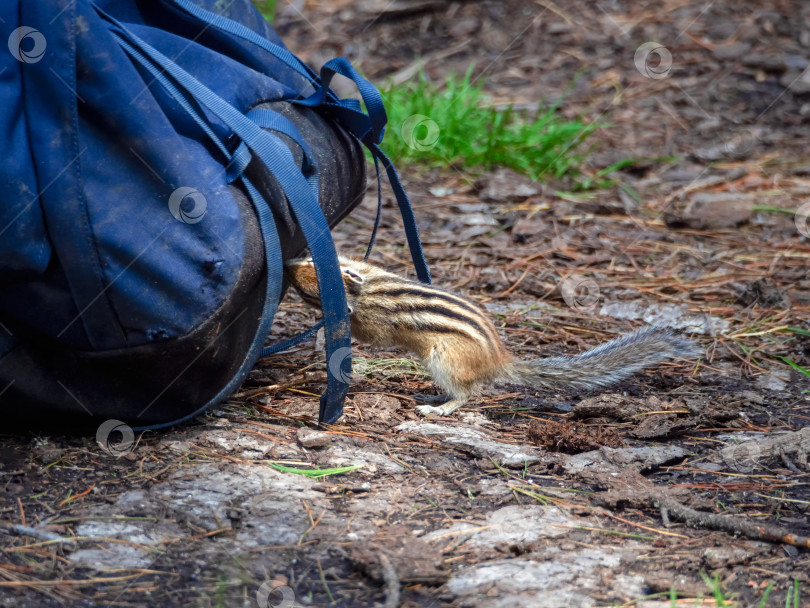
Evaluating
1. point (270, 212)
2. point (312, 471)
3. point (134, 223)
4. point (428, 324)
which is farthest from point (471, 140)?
point (134, 223)

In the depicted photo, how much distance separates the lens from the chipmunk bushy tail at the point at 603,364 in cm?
350

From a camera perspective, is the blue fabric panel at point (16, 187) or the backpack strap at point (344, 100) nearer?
the blue fabric panel at point (16, 187)

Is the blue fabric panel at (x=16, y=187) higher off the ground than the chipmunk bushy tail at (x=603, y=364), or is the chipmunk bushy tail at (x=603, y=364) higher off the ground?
the blue fabric panel at (x=16, y=187)

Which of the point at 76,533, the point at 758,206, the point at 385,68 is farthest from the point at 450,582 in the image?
the point at 385,68

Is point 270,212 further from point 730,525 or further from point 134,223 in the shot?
point 730,525

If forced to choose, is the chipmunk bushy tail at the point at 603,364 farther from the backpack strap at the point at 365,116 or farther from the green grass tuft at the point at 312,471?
the green grass tuft at the point at 312,471

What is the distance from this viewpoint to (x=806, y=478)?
9.26 ft

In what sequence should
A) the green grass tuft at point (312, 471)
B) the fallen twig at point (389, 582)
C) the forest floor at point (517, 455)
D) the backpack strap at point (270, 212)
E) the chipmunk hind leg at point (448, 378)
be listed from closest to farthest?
the fallen twig at point (389, 582)
the forest floor at point (517, 455)
the backpack strap at point (270, 212)
the green grass tuft at point (312, 471)
the chipmunk hind leg at point (448, 378)

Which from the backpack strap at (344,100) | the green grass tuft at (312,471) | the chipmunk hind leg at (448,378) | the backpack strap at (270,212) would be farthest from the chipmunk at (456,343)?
the green grass tuft at (312,471)

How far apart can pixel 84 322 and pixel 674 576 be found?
1775 mm

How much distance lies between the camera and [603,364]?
3514 mm

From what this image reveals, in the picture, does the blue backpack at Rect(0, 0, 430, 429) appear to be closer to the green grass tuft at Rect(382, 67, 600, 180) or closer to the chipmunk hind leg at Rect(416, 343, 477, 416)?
the chipmunk hind leg at Rect(416, 343, 477, 416)

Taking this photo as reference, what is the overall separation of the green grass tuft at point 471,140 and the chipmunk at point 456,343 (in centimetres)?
255

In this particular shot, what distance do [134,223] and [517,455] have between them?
147 cm
